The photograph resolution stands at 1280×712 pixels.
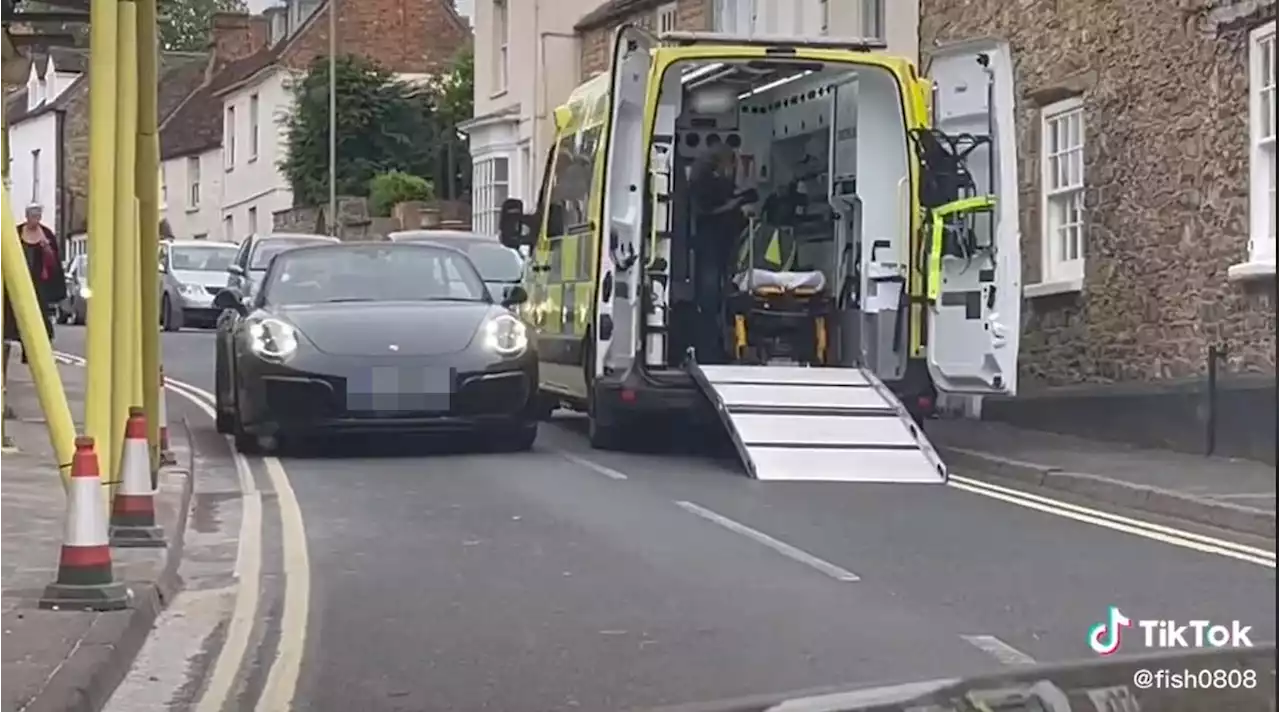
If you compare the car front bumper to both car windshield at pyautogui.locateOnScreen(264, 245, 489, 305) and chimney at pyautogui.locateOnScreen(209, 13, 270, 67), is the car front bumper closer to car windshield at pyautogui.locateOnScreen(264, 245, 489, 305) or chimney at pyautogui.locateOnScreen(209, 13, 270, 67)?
car windshield at pyautogui.locateOnScreen(264, 245, 489, 305)

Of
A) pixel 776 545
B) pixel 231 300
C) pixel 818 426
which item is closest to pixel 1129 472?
pixel 818 426

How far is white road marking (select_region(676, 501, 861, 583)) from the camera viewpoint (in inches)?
369

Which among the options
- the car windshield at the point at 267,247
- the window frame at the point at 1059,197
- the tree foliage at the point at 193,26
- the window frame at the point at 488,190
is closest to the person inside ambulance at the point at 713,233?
the window frame at the point at 1059,197

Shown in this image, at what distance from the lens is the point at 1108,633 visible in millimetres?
7777

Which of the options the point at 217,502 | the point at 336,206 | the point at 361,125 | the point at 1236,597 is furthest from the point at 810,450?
the point at 361,125

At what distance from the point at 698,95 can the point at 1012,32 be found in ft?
14.3

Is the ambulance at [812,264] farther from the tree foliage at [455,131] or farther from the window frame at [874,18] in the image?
the tree foliage at [455,131]

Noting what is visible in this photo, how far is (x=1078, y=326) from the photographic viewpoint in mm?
18328

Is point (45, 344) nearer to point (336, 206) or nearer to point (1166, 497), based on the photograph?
point (1166, 497)

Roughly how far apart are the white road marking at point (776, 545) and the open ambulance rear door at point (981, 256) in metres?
3.33

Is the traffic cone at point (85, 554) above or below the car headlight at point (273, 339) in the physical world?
below

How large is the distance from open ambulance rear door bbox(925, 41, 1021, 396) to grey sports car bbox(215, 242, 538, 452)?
2934mm

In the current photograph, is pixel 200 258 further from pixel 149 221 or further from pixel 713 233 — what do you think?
pixel 149 221

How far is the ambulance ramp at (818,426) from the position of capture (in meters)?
13.5
